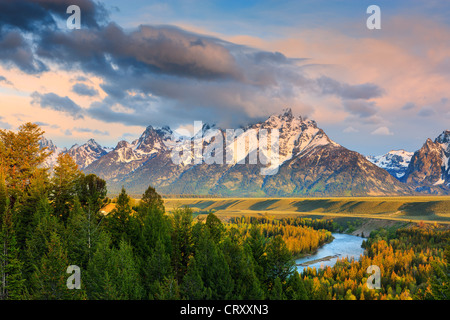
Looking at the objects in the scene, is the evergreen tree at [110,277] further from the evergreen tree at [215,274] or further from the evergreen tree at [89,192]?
the evergreen tree at [89,192]

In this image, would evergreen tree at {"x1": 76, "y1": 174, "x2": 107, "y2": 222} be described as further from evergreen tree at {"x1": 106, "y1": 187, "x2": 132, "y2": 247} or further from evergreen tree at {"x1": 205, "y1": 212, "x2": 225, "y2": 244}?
evergreen tree at {"x1": 205, "y1": 212, "x2": 225, "y2": 244}

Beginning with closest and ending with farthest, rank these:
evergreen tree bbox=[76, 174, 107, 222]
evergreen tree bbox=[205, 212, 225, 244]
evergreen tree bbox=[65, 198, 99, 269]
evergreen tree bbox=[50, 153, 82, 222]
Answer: evergreen tree bbox=[65, 198, 99, 269], evergreen tree bbox=[50, 153, 82, 222], evergreen tree bbox=[76, 174, 107, 222], evergreen tree bbox=[205, 212, 225, 244]

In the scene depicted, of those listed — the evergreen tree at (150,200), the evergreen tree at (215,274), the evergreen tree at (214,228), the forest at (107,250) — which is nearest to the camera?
the forest at (107,250)

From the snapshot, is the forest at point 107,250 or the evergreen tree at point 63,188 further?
the evergreen tree at point 63,188

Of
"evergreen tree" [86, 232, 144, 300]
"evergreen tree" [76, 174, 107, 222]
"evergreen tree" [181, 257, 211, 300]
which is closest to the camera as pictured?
"evergreen tree" [86, 232, 144, 300]

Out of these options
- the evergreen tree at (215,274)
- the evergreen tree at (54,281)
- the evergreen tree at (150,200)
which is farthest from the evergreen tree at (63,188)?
the evergreen tree at (215,274)

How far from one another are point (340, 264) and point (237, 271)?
114 metres

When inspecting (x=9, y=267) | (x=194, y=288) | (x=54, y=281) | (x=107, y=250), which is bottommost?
(x=194, y=288)

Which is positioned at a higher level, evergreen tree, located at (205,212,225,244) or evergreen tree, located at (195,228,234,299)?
evergreen tree, located at (205,212,225,244)

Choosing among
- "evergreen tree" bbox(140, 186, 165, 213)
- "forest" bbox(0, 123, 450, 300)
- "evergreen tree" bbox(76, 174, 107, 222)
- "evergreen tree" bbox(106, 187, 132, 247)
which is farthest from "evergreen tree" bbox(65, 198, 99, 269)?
"evergreen tree" bbox(140, 186, 165, 213)

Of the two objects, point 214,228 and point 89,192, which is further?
point 214,228

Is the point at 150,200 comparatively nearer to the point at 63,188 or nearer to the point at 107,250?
the point at 63,188

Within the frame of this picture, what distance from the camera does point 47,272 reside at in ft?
159

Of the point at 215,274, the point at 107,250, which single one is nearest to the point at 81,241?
the point at 107,250
